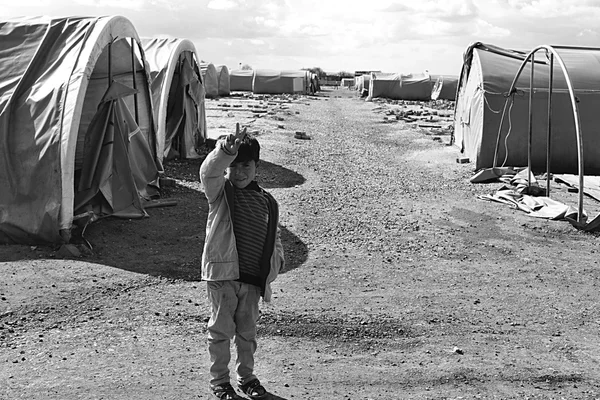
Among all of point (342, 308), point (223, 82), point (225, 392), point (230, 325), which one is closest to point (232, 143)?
point (230, 325)

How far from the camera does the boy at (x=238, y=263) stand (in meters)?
4.35

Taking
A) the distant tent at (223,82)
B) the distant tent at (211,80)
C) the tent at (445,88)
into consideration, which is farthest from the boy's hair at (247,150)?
the tent at (445,88)

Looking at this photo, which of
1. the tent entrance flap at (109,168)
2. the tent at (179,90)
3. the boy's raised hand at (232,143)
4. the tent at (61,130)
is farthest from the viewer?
the tent at (179,90)

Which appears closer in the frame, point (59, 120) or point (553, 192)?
point (59, 120)

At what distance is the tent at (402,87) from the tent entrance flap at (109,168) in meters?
41.8

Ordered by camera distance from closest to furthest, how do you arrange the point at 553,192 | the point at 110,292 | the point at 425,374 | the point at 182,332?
the point at 425,374 < the point at 182,332 < the point at 110,292 < the point at 553,192

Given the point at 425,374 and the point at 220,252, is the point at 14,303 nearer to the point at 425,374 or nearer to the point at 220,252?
the point at 220,252

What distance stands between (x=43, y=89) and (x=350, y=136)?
15483mm

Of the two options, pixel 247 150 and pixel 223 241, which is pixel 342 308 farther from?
pixel 247 150

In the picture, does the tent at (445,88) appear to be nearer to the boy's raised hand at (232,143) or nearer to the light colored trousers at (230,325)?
the light colored trousers at (230,325)

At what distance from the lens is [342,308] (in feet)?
21.1

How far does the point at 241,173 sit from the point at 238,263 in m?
0.56

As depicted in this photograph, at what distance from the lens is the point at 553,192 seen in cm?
1285

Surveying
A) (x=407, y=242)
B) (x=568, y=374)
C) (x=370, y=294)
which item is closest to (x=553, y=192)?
(x=407, y=242)
